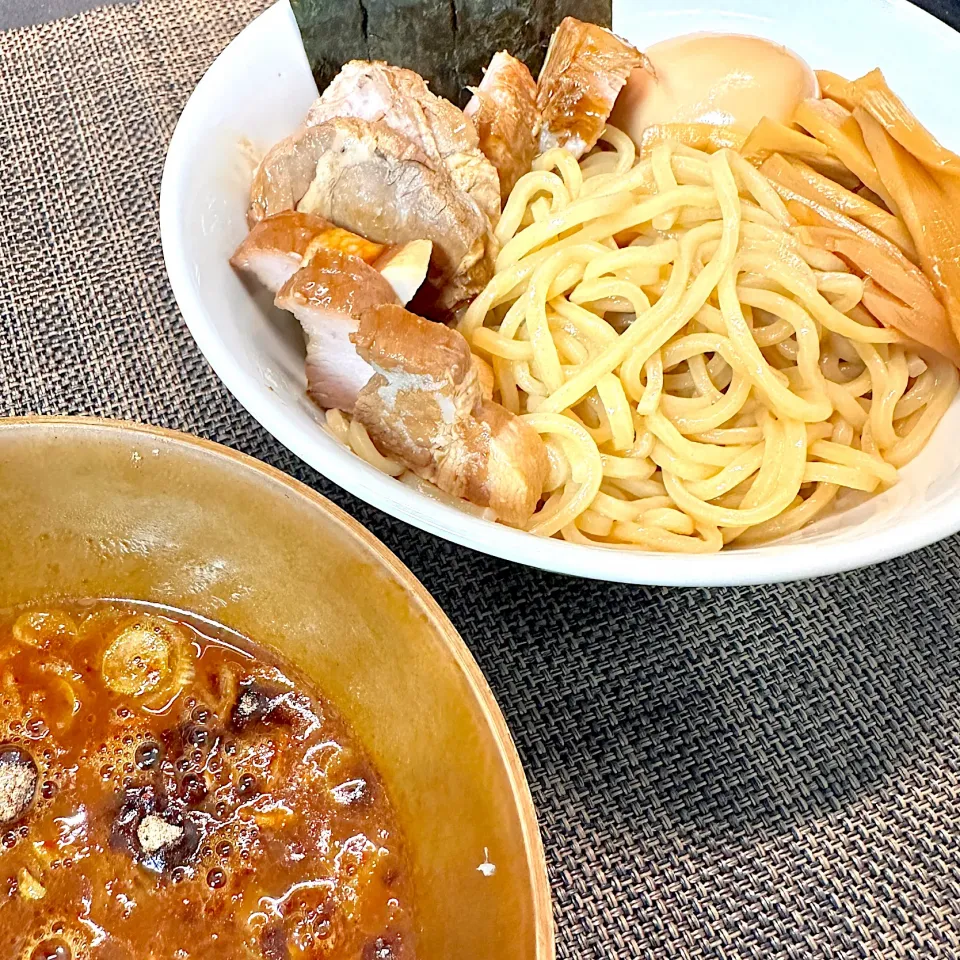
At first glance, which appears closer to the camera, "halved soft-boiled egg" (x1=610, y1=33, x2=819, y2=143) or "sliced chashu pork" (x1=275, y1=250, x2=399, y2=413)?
"sliced chashu pork" (x1=275, y1=250, x2=399, y2=413)

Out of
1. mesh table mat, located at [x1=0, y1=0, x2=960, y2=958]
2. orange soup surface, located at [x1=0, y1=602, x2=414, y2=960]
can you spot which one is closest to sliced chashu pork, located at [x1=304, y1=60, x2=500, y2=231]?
mesh table mat, located at [x1=0, y1=0, x2=960, y2=958]

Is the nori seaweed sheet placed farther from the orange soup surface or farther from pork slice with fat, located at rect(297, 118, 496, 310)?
the orange soup surface

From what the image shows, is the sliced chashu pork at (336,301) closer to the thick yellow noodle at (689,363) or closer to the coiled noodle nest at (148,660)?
the thick yellow noodle at (689,363)

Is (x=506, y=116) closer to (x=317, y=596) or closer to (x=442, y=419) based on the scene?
(x=442, y=419)

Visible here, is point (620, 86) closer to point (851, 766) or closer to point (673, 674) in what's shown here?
point (673, 674)

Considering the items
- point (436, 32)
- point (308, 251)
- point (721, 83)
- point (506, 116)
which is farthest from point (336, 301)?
point (721, 83)

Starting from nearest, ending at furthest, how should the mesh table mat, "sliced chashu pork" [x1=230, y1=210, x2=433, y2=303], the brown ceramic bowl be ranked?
the brown ceramic bowl, the mesh table mat, "sliced chashu pork" [x1=230, y1=210, x2=433, y2=303]
